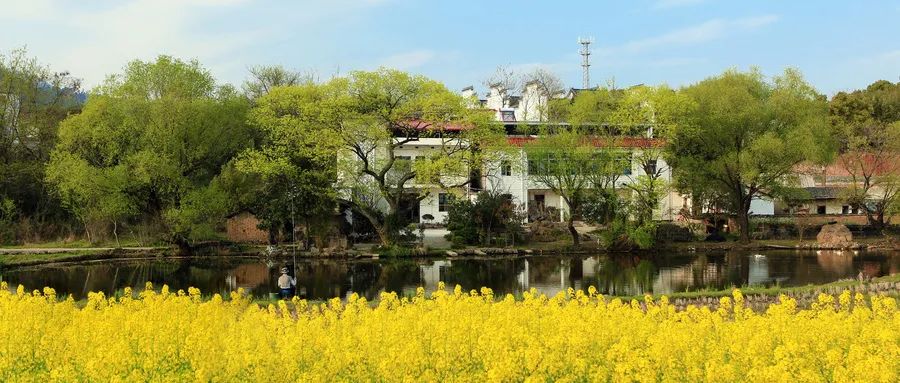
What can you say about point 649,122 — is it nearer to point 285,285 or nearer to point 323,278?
point 323,278

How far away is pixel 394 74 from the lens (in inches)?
1615

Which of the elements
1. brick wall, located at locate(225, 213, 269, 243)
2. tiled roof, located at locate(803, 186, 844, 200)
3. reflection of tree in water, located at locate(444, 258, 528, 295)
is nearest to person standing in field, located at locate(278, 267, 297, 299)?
reflection of tree in water, located at locate(444, 258, 528, 295)

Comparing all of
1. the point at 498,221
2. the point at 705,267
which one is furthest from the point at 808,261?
the point at 498,221

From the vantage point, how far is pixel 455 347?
10.0m

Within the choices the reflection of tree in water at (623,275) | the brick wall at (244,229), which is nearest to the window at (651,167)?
the reflection of tree in water at (623,275)

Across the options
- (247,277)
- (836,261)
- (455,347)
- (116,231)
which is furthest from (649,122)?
(455,347)

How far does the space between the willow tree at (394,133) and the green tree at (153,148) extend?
20.8ft

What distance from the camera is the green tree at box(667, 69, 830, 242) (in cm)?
4325

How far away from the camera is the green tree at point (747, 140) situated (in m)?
43.2

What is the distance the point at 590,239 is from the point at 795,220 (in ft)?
41.1

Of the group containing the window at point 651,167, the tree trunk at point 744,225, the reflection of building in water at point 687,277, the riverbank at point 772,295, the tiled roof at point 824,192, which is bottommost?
the reflection of building in water at point 687,277

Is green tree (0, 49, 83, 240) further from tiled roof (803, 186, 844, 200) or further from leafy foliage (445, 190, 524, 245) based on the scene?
tiled roof (803, 186, 844, 200)

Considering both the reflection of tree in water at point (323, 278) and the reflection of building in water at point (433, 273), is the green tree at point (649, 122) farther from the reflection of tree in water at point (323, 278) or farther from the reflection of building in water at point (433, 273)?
the reflection of tree in water at point (323, 278)

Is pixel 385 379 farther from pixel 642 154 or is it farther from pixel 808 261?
pixel 642 154
